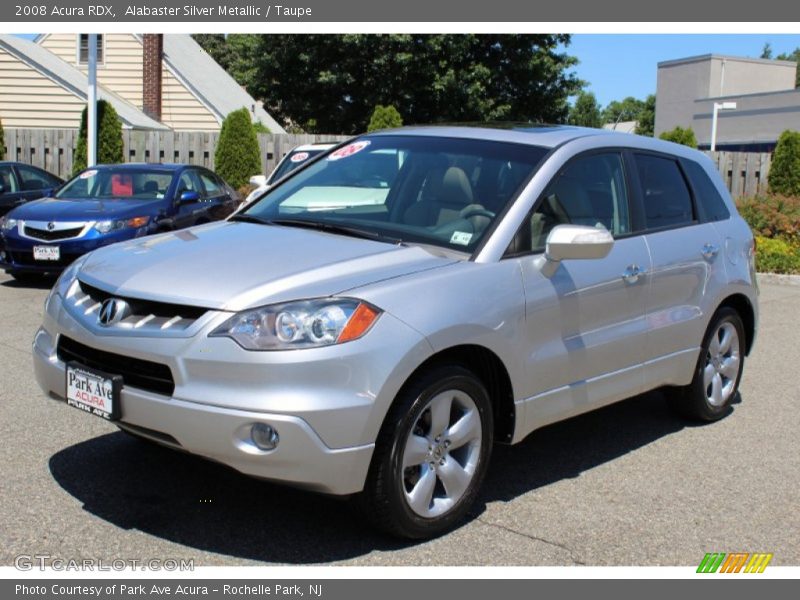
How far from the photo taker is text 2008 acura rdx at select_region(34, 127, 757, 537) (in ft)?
12.1

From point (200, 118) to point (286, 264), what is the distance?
26.4 m

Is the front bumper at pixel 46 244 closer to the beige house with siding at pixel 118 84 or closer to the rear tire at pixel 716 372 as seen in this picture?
the rear tire at pixel 716 372

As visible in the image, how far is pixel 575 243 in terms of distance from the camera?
445 centimetres

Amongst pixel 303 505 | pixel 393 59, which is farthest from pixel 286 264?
pixel 393 59

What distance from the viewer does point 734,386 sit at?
6426 mm

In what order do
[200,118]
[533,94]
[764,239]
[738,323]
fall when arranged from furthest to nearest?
1. [533,94]
2. [200,118]
3. [764,239]
4. [738,323]

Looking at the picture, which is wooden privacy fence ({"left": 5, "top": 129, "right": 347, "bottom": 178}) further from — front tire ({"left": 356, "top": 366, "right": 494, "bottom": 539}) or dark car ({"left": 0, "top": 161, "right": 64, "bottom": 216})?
front tire ({"left": 356, "top": 366, "right": 494, "bottom": 539})

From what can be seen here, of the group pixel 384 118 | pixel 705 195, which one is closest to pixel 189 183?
pixel 705 195

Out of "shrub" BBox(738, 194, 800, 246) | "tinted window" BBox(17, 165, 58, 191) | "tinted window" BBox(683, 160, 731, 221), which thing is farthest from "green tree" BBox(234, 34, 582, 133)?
"tinted window" BBox(683, 160, 731, 221)

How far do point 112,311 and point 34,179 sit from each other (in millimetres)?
12132

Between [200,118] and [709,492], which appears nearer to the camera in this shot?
[709,492]

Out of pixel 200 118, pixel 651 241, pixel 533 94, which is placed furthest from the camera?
pixel 533 94

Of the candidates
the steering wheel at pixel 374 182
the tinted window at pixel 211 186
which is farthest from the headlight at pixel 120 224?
the steering wheel at pixel 374 182

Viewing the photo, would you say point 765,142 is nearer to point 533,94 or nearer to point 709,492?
point 533,94
